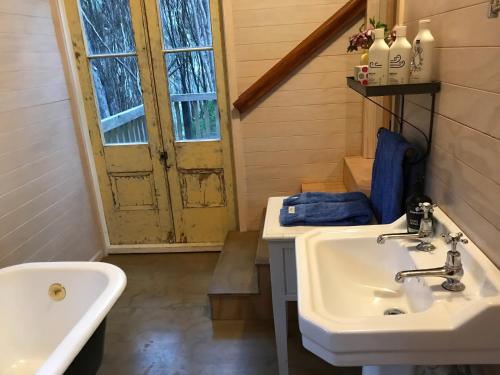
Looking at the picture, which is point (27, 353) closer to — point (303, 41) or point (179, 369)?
point (179, 369)

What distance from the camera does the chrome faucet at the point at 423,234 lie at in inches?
48.6

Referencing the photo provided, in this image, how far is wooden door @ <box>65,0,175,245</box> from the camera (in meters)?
2.63

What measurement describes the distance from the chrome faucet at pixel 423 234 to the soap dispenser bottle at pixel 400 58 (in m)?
0.44

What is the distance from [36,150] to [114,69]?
753mm

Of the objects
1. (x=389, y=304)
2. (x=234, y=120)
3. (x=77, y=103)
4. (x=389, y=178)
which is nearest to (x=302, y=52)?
(x=234, y=120)

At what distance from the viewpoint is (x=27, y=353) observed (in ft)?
5.55

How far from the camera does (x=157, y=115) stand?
2775 mm

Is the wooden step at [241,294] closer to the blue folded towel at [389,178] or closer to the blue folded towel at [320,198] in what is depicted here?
the blue folded towel at [320,198]

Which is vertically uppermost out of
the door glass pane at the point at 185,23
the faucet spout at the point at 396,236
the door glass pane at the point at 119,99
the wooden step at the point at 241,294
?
the door glass pane at the point at 185,23

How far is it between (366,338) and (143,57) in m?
2.33

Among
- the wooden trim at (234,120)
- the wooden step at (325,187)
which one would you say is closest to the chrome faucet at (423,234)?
the wooden step at (325,187)

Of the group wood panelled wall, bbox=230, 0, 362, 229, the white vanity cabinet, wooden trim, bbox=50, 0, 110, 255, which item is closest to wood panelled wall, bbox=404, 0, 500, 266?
the white vanity cabinet

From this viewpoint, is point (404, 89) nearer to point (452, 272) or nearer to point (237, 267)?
point (452, 272)

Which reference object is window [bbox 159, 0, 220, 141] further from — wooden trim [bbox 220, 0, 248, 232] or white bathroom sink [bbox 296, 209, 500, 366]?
white bathroom sink [bbox 296, 209, 500, 366]
